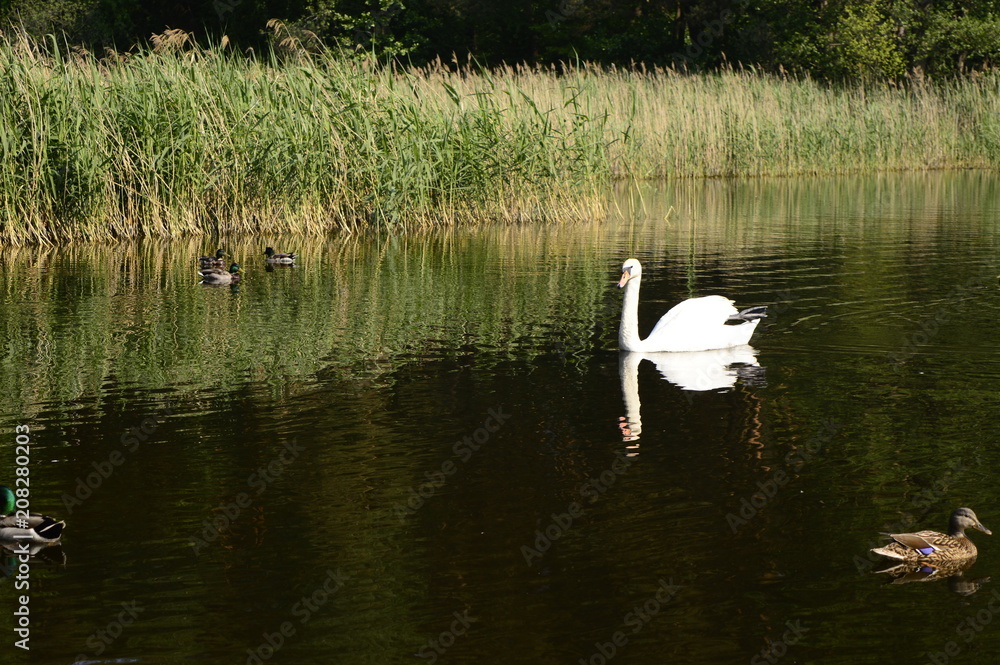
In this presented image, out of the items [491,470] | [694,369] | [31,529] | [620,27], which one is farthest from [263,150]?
[620,27]

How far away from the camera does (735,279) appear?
45.9 ft

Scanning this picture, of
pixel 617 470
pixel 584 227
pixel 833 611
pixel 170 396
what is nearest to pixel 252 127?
pixel 584 227

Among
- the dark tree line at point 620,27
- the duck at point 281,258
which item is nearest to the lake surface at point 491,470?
the duck at point 281,258

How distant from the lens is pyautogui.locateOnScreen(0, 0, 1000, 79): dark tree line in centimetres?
4081

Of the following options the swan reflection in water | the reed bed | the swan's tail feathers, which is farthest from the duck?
the swan's tail feathers

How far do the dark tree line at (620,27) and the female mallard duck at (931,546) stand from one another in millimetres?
36356

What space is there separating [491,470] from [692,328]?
12.2 feet

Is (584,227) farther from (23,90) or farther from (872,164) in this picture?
(872,164)

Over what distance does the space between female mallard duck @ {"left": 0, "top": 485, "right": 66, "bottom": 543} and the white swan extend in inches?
205

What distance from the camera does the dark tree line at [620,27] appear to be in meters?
40.8

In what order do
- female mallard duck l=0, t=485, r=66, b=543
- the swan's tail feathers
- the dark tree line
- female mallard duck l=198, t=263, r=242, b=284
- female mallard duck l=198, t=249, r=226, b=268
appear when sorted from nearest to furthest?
female mallard duck l=0, t=485, r=66, b=543, the swan's tail feathers, female mallard duck l=198, t=263, r=242, b=284, female mallard duck l=198, t=249, r=226, b=268, the dark tree line

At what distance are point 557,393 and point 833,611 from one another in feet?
12.6

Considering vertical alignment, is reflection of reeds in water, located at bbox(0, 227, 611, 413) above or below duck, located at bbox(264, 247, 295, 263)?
below

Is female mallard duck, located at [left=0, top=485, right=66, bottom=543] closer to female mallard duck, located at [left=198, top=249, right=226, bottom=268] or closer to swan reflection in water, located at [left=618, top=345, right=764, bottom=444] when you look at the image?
swan reflection in water, located at [left=618, top=345, right=764, bottom=444]
